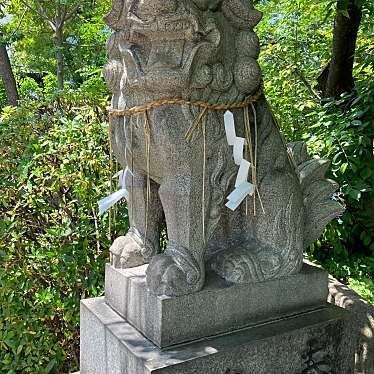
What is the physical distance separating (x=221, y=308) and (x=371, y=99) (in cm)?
237

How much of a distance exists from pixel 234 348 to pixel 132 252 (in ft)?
1.88

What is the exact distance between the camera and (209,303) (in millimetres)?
1650

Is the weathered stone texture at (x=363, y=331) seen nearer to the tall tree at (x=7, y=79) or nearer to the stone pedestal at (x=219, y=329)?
the stone pedestal at (x=219, y=329)

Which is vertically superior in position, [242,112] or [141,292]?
[242,112]

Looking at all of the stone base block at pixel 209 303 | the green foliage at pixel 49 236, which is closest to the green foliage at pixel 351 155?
the stone base block at pixel 209 303

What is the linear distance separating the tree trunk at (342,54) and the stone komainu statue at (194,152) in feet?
8.28

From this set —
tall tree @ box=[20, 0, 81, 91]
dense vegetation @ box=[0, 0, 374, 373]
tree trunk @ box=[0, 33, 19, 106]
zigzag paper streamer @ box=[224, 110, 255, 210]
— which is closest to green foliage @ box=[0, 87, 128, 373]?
dense vegetation @ box=[0, 0, 374, 373]

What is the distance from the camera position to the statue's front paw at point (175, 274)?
1.58 m

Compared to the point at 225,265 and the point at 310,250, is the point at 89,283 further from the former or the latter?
the point at 310,250

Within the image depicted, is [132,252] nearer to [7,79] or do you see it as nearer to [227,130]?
[227,130]

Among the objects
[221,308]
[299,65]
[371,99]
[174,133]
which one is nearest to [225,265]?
[221,308]

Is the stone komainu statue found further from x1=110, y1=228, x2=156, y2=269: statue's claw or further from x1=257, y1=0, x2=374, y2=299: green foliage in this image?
x1=257, y1=0, x2=374, y2=299: green foliage

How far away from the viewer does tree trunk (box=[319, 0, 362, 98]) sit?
3.88 metres

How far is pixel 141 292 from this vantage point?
1.66 metres
